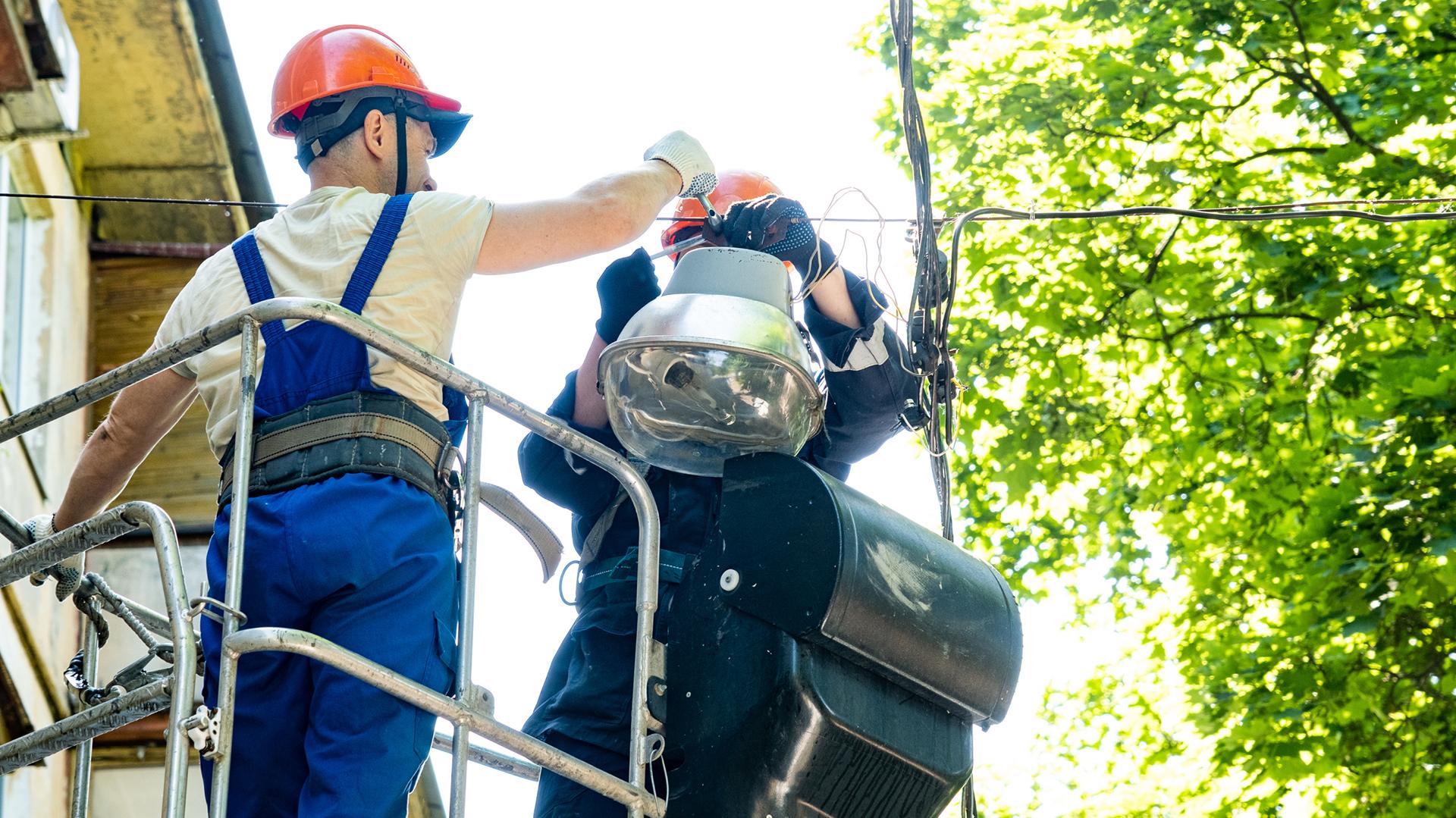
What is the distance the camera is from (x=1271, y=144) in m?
9.66

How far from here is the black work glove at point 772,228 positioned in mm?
4230

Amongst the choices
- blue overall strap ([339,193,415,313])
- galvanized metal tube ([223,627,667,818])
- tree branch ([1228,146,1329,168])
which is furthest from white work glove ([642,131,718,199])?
tree branch ([1228,146,1329,168])

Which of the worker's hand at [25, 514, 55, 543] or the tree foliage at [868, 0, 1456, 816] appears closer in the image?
the worker's hand at [25, 514, 55, 543]

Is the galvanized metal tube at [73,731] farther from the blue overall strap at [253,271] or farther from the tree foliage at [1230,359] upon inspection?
the tree foliage at [1230,359]

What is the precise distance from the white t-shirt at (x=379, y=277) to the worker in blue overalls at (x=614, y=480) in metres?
0.70

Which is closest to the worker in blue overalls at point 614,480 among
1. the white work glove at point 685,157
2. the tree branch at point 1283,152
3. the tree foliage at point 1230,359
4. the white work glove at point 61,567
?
the white work glove at point 685,157

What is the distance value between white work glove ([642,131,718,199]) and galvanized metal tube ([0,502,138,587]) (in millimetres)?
1342

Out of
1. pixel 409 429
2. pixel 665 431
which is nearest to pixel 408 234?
pixel 409 429

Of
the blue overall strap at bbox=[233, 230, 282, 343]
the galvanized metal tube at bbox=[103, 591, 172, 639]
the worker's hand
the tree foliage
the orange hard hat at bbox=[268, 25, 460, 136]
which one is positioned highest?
the orange hard hat at bbox=[268, 25, 460, 136]

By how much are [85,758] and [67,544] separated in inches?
17.8

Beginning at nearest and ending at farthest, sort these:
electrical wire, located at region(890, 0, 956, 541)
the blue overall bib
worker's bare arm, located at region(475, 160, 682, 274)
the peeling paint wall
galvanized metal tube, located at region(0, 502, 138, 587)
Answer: the blue overall bib, galvanized metal tube, located at region(0, 502, 138, 587), worker's bare arm, located at region(475, 160, 682, 274), electrical wire, located at region(890, 0, 956, 541), the peeling paint wall

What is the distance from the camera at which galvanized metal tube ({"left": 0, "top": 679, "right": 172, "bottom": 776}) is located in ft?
11.3

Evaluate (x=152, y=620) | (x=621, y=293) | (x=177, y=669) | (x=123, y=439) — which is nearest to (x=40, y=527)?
(x=123, y=439)

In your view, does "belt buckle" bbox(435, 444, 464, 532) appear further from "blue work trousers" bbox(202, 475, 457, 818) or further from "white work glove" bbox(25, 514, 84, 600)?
"white work glove" bbox(25, 514, 84, 600)
